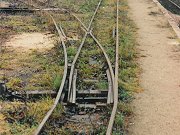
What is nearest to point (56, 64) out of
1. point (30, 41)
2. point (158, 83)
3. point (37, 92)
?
point (37, 92)

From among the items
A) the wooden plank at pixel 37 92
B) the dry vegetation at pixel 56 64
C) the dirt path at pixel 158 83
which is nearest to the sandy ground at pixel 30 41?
the dry vegetation at pixel 56 64

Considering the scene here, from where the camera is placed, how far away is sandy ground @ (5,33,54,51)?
13734mm

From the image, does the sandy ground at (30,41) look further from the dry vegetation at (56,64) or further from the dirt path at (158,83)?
the dirt path at (158,83)

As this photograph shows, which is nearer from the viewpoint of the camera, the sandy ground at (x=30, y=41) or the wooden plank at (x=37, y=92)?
the wooden plank at (x=37, y=92)

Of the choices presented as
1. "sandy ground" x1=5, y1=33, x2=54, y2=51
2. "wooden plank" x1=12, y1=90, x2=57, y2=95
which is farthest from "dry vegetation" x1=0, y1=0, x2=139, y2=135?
"sandy ground" x1=5, y1=33, x2=54, y2=51

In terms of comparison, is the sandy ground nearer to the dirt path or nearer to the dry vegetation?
the dry vegetation

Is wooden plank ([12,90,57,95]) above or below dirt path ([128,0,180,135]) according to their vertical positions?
above

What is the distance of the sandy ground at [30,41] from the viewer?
13734 millimetres

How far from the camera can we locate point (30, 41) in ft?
47.5

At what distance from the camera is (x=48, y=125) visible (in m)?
7.59

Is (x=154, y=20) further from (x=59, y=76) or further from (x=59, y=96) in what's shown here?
(x=59, y=96)

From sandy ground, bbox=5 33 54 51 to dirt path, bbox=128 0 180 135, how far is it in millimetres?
3047

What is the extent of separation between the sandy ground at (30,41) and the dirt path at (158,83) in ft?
10.00

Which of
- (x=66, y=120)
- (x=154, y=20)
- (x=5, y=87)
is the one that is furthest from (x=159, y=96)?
(x=154, y=20)
